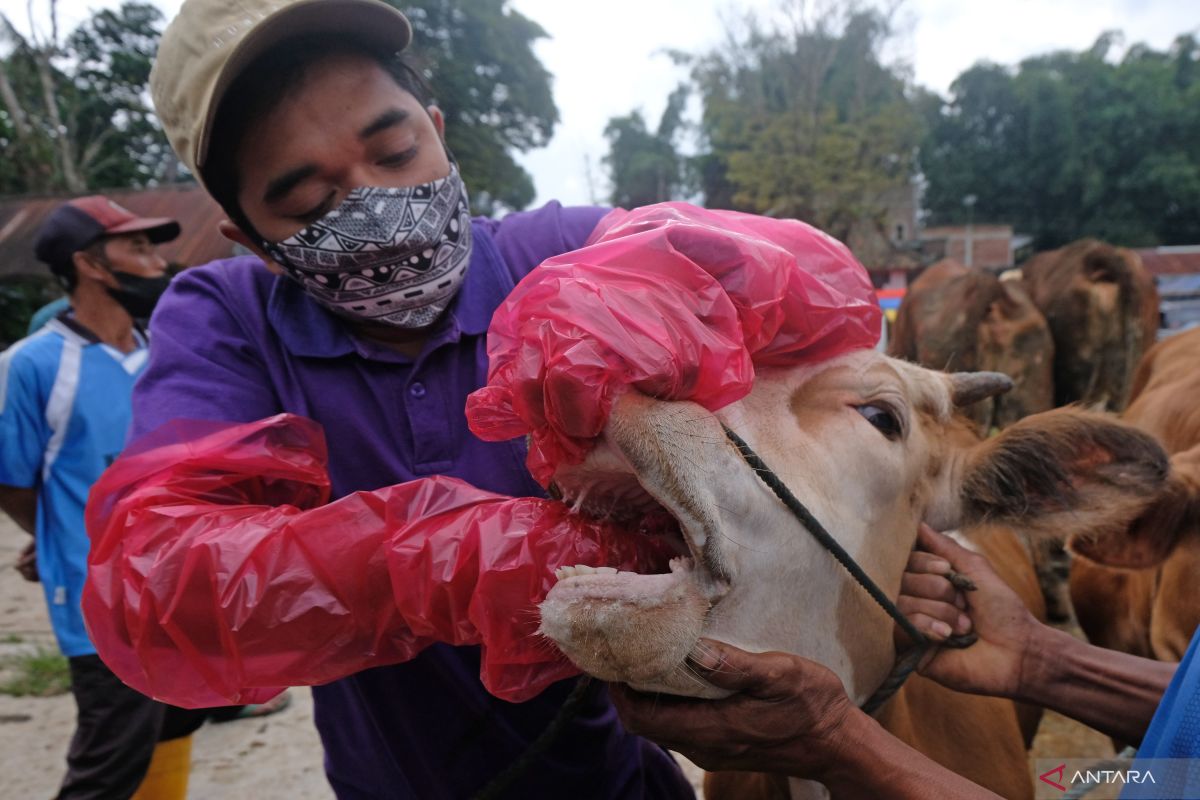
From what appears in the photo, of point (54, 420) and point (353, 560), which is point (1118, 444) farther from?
point (54, 420)

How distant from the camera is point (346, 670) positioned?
1.27 m

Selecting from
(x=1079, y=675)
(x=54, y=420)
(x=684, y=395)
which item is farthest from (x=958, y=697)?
(x=54, y=420)

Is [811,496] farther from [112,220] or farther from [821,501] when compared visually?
[112,220]

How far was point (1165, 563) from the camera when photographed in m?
2.70

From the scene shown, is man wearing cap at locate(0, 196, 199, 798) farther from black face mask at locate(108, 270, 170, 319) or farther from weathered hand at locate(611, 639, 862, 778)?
weathered hand at locate(611, 639, 862, 778)

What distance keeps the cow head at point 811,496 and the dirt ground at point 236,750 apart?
9.27 ft

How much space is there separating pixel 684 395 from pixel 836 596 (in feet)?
1.84

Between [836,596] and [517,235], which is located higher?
[517,235]

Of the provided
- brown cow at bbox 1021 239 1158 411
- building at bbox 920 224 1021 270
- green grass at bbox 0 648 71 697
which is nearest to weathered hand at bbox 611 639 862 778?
green grass at bbox 0 648 71 697

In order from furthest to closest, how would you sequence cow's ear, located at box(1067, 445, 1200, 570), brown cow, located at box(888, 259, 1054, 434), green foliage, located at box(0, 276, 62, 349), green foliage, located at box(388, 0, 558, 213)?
green foliage, located at box(388, 0, 558, 213) < green foliage, located at box(0, 276, 62, 349) < brown cow, located at box(888, 259, 1054, 434) < cow's ear, located at box(1067, 445, 1200, 570)

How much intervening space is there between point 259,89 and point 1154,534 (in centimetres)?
247

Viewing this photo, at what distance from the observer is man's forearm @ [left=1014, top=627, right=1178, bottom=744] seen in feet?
5.56

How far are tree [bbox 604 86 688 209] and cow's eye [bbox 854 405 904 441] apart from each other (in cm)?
3875

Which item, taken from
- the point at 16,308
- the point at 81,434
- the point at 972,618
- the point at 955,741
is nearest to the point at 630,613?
the point at 972,618
